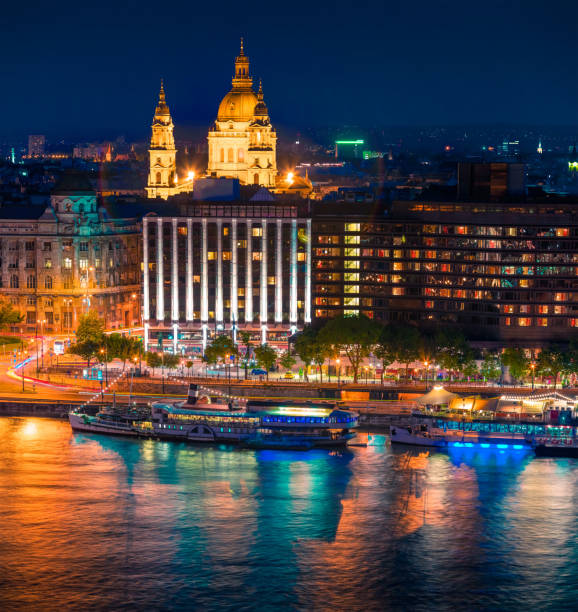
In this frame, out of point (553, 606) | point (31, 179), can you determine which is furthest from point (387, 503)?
point (31, 179)

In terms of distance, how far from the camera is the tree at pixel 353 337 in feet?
237

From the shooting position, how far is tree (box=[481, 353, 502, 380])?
70919 millimetres

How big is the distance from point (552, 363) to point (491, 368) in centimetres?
289

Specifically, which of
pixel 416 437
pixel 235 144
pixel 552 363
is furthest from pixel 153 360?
pixel 235 144

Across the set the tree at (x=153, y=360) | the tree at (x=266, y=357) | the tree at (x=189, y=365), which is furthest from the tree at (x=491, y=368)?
the tree at (x=153, y=360)

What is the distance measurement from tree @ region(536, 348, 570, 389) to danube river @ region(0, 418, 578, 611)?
9171mm

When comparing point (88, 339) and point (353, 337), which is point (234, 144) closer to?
point (88, 339)

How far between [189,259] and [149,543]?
103ft

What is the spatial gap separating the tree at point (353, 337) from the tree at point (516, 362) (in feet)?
20.9

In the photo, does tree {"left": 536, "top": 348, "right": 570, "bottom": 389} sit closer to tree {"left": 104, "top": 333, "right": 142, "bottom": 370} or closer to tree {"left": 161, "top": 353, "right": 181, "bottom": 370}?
tree {"left": 161, "top": 353, "right": 181, "bottom": 370}

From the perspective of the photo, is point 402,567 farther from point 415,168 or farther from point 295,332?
point 415,168

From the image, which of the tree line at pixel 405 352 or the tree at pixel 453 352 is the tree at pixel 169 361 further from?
the tree at pixel 453 352

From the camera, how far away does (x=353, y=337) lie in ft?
238

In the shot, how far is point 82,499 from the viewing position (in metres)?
53.4
